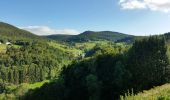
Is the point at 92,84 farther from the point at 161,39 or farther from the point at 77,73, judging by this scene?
the point at 161,39

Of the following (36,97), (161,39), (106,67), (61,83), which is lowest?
(36,97)

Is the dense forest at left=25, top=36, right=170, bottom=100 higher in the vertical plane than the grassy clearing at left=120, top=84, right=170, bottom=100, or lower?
lower

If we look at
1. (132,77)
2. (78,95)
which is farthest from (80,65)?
(132,77)

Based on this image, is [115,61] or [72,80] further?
[72,80]

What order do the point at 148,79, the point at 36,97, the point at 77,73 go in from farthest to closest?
the point at 36,97 → the point at 77,73 → the point at 148,79

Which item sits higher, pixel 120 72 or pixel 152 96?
pixel 152 96

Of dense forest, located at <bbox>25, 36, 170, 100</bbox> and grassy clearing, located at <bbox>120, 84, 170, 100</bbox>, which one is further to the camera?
dense forest, located at <bbox>25, 36, 170, 100</bbox>

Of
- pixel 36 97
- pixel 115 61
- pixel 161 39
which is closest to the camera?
pixel 161 39

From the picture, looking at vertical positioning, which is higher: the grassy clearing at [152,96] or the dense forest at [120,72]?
the grassy clearing at [152,96]

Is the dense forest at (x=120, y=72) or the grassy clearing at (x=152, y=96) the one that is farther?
the dense forest at (x=120, y=72)

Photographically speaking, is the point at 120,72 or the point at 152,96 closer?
the point at 152,96

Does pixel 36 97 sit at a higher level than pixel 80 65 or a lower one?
lower
